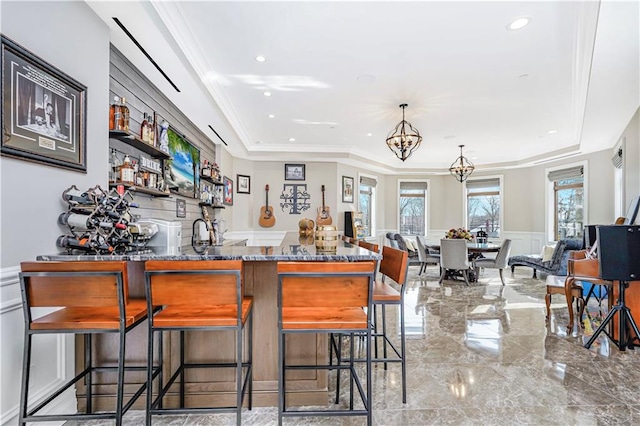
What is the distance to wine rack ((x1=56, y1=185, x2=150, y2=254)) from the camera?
186cm

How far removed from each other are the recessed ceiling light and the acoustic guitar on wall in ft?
16.9

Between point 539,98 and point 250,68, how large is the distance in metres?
3.61

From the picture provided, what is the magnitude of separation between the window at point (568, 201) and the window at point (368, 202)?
401 cm

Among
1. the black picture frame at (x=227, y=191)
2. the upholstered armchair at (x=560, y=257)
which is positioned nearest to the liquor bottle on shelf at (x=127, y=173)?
the black picture frame at (x=227, y=191)

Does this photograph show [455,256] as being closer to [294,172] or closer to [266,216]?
[294,172]

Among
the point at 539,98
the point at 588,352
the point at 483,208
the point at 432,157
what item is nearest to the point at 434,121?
the point at 539,98

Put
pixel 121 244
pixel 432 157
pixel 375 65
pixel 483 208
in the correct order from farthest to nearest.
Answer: pixel 483 208 < pixel 432 157 < pixel 375 65 < pixel 121 244

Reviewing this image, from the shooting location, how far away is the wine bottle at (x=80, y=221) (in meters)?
1.86

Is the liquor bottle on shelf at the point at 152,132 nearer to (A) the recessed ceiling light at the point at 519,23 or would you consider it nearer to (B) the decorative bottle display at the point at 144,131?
(B) the decorative bottle display at the point at 144,131

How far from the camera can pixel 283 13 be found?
249 cm

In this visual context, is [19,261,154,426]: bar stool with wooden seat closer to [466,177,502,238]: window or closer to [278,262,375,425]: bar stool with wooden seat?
[278,262,375,425]: bar stool with wooden seat

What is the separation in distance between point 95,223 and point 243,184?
498cm

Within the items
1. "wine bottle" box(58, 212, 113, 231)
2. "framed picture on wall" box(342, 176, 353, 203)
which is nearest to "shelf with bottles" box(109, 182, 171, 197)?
"wine bottle" box(58, 212, 113, 231)

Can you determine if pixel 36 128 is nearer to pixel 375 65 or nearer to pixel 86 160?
pixel 86 160
